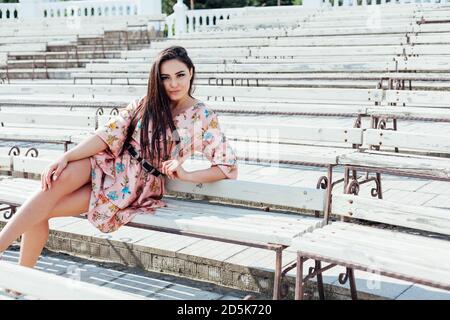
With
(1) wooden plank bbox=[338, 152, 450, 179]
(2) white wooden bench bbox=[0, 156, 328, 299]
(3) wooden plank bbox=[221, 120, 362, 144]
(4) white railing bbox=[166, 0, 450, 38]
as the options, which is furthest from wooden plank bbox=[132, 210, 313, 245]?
(4) white railing bbox=[166, 0, 450, 38]

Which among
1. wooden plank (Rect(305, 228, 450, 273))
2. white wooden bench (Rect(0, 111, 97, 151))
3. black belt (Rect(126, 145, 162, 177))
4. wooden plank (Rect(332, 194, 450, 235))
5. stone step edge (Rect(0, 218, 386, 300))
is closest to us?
wooden plank (Rect(305, 228, 450, 273))

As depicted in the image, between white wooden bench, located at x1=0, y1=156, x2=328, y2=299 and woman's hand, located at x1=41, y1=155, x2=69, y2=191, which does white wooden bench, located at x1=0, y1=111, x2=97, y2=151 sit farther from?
woman's hand, located at x1=41, y1=155, x2=69, y2=191

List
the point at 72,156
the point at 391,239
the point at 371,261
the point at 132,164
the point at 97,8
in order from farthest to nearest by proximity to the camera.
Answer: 1. the point at 97,8
2. the point at 132,164
3. the point at 72,156
4. the point at 391,239
5. the point at 371,261

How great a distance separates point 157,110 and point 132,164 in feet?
1.19

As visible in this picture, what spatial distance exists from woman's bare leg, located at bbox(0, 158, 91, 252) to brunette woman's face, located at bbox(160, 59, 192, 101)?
637mm

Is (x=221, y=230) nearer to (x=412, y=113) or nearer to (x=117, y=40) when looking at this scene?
(x=412, y=113)

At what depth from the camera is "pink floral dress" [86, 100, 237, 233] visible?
12.8ft

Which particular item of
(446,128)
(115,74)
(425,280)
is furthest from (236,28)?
(425,280)

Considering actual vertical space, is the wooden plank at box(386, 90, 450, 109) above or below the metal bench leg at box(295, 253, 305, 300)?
above

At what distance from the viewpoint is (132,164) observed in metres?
4.01

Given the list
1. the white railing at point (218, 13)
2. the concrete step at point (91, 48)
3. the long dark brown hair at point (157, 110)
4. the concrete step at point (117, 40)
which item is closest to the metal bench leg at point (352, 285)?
the long dark brown hair at point (157, 110)

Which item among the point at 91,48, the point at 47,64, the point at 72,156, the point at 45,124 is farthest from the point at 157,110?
the point at 91,48

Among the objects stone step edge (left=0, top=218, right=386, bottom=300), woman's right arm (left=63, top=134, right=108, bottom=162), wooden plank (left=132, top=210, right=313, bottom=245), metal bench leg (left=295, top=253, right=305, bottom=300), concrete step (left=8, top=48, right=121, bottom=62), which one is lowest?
stone step edge (left=0, top=218, right=386, bottom=300)

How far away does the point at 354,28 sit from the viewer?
42.7ft
